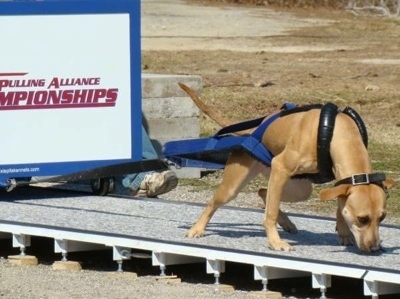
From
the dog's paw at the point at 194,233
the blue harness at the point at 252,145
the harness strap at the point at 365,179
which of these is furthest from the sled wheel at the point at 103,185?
the harness strap at the point at 365,179

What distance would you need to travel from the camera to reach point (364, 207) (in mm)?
8180

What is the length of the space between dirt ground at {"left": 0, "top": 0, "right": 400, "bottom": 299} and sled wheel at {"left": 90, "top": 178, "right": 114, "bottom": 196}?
166 cm

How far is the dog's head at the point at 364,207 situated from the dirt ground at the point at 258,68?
0.82m

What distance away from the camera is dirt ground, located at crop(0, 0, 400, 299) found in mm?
8828

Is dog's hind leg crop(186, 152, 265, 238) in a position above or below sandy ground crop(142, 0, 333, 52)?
below

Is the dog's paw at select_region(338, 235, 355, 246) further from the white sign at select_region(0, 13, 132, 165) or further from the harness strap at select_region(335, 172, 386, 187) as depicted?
the white sign at select_region(0, 13, 132, 165)

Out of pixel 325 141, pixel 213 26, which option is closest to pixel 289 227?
pixel 325 141

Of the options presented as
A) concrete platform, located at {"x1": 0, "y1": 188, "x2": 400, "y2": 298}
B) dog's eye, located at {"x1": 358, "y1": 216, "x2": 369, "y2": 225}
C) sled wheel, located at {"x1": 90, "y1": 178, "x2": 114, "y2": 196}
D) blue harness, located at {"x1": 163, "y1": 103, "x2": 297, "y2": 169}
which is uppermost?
blue harness, located at {"x1": 163, "y1": 103, "x2": 297, "y2": 169}

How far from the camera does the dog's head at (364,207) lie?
322 inches

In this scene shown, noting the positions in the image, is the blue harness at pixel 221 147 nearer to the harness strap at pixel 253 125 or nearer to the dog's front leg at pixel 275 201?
the harness strap at pixel 253 125

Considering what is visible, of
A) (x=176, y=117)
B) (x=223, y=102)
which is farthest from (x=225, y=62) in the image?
(x=176, y=117)

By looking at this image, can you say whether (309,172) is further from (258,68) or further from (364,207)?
(258,68)

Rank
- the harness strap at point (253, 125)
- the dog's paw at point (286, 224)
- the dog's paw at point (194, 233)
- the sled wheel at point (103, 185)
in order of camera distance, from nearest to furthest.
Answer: the harness strap at point (253, 125), the dog's paw at point (194, 233), the dog's paw at point (286, 224), the sled wheel at point (103, 185)

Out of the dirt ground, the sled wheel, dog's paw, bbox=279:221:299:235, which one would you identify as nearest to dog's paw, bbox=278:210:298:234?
dog's paw, bbox=279:221:299:235
